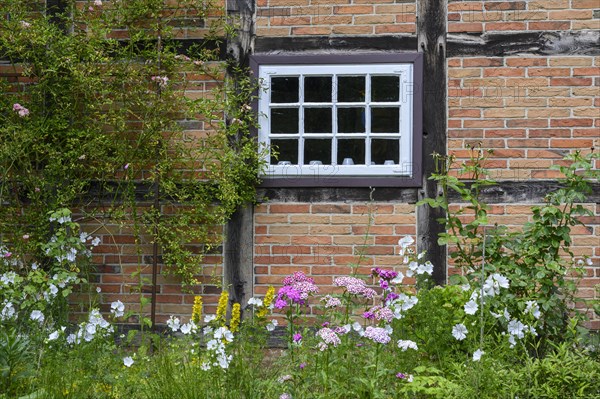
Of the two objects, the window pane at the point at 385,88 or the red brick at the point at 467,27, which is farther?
the window pane at the point at 385,88

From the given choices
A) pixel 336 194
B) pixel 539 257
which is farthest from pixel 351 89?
pixel 539 257

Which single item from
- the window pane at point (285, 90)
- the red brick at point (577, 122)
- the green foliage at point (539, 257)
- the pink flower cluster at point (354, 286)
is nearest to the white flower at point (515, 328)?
the green foliage at point (539, 257)

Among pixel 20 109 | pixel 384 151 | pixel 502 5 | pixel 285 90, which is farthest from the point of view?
pixel 285 90

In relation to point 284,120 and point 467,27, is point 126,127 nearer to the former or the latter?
point 284,120

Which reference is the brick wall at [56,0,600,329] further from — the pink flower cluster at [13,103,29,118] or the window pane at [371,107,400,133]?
the pink flower cluster at [13,103,29,118]

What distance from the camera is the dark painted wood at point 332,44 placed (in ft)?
19.3

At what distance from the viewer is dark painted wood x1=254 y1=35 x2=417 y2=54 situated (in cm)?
589

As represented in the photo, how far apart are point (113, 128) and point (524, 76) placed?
3130 millimetres

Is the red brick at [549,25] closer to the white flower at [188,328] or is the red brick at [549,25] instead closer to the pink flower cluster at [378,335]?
the pink flower cluster at [378,335]

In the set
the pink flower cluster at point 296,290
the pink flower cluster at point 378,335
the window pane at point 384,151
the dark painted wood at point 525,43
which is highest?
the dark painted wood at point 525,43

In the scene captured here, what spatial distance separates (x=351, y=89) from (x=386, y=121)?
36 cm

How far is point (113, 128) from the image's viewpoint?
605 cm

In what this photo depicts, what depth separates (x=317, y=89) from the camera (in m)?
6.03

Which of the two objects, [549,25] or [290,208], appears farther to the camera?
[290,208]
